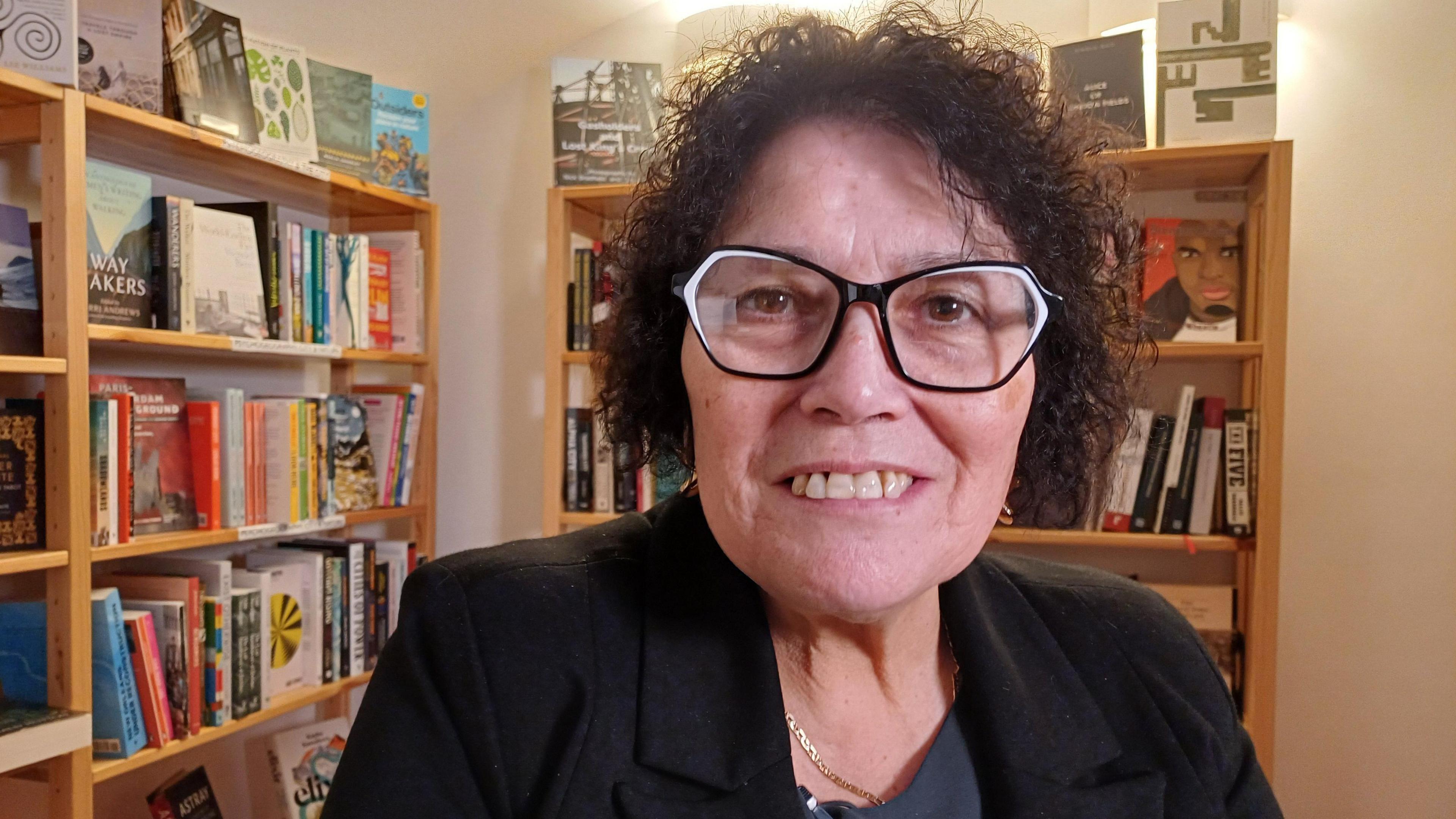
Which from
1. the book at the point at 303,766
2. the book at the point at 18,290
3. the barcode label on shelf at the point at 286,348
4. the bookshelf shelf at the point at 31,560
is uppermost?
the book at the point at 18,290

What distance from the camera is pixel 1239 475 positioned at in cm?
221

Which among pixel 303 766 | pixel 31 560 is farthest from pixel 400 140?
pixel 303 766

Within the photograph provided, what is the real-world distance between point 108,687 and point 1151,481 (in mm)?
2274

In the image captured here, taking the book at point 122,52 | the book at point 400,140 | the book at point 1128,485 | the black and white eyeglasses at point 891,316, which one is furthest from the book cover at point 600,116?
the black and white eyeglasses at point 891,316

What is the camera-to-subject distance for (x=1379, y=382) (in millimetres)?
2416

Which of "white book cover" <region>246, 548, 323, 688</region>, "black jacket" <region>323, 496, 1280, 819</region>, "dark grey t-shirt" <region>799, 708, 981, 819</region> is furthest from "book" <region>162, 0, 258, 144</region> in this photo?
"dark grey t-shirt" <region>799, 708, 981, 819</region>

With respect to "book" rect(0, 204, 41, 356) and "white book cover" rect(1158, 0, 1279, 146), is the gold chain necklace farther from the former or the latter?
"white book cover" rect(1158, 0, 1279, 146)

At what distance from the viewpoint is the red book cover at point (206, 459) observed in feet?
6.63

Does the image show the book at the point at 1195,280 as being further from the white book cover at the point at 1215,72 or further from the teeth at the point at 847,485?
the teeth at the point at 847,485

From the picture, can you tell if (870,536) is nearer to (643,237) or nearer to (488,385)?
(643,237)

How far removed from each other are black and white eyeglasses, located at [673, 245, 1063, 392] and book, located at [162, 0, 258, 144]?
1.69 metres

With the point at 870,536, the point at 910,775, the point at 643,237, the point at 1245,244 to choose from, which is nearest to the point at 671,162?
the point at 643,237

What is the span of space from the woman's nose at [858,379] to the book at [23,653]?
168 cm

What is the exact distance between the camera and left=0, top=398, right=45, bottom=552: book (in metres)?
1.62
